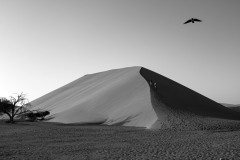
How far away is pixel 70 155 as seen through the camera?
640 inches

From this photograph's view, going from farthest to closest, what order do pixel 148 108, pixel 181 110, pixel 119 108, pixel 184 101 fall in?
pixel 184 101 → pixel 119 108 → pixel 181 110 → pixel 148 108

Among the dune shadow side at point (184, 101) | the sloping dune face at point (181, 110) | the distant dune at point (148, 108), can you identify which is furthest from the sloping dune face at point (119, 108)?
the dune shadow side at point (184, 101)

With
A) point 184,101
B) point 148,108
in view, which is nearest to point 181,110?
point 148,108

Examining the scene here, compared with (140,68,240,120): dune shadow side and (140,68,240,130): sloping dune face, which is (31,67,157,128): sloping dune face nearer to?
(140,68,240,130): sloping dune face

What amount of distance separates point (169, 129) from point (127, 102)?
15.8 metres

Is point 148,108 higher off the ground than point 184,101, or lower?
lower

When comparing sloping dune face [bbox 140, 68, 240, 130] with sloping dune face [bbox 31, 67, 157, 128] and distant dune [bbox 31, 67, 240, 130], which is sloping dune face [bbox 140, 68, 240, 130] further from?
sloping dune face [bbox 31, 67, 157, 128]

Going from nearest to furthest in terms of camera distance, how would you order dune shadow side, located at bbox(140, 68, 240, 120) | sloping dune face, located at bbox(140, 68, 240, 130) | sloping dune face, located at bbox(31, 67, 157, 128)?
sloping dune face, located at bbox(140, 68, 240, 130), sloping dune face, located at bbox(31, 67, 157, 128), dune shadow side, located at bbox(140, 68, 240, 120)

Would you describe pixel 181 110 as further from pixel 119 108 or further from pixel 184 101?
pixel 119 108

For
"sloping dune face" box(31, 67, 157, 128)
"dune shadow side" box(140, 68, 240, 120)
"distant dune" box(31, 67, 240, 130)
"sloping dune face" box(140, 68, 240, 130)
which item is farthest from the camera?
"dune shadow side" box(140, 68, 240, 120)

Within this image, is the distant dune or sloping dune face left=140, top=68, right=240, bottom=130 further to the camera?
the distant dune

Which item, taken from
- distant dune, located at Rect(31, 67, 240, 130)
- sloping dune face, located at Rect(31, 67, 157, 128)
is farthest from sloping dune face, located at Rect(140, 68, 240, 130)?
sloping dune face, located at Rect(31, 67, 157, 128)

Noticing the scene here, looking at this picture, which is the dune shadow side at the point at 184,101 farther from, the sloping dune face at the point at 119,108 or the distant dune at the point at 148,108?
the sloping dune face at the point at 119,108

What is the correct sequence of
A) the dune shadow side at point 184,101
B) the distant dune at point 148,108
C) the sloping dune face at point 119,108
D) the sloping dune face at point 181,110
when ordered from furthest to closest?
the dune shadow side at point 184,101 < the sloping dune face at point 119,108 < the distant dune at point 148,108 < the sloping dune face at point 181,110
